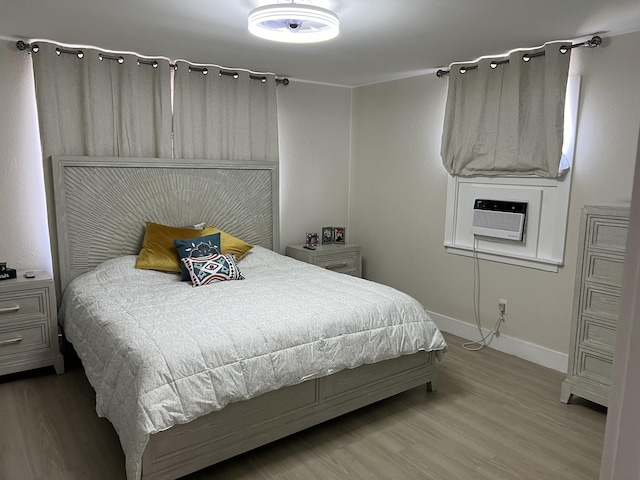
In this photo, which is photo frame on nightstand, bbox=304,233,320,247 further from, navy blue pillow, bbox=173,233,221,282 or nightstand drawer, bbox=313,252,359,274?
navy blue pillow, bbox=173,233,221,282

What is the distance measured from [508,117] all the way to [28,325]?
362cm

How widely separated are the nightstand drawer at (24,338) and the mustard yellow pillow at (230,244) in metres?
1.30

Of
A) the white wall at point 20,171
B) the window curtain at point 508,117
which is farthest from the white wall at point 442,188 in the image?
the white wall at point 20,171

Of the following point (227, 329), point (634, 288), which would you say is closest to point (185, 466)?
point (227, 329)

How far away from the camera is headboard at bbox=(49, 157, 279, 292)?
11.2ft

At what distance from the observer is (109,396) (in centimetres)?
219

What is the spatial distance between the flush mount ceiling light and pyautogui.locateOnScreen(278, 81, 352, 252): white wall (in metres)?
1.83

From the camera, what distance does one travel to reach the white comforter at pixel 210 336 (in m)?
2.04

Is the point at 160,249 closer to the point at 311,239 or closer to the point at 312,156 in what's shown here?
the point at 311,239

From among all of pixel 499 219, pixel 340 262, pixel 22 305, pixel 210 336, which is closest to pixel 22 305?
pixel 22 305

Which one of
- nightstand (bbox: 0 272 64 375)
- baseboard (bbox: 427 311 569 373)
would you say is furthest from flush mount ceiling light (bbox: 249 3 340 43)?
baseboard (bbox: 427 311 569 373)

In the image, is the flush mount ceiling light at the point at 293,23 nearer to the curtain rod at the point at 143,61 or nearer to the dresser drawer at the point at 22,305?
the curtain rod at the point at 143,61

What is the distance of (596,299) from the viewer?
273cm

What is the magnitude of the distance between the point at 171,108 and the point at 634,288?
12.7ft
